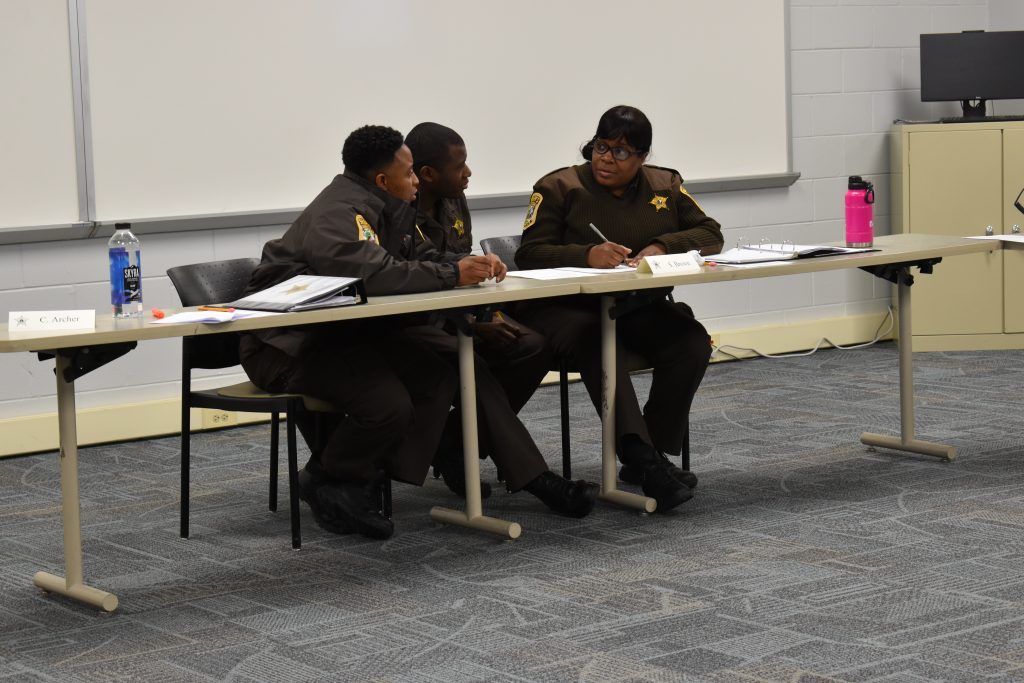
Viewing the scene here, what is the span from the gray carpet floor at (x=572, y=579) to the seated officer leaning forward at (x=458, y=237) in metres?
0.33

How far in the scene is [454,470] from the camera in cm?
397

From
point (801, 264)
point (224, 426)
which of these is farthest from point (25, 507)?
point (801, 264)

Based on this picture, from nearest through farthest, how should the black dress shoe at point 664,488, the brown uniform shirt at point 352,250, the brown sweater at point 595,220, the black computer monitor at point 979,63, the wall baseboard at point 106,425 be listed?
the brown uniform shirt at point 352,250 < the black dress shoe at point 664,488 < the brown sweater at point 595,220 < the wall baseboard at point 106,425 < the black computer monitor at point 979,63

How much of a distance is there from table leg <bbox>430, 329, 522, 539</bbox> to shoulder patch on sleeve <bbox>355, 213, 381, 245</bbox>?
1.05ft

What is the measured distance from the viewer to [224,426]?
17.1 feet

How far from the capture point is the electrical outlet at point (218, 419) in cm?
515

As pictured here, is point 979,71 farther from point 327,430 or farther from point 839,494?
point 327,430

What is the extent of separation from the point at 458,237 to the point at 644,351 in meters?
0.63

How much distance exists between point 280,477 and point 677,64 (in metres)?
2.88

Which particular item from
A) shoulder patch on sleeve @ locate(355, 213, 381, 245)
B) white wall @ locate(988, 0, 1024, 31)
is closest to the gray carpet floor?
shoulder patch on sleeve @ locate(355, 213, 381, 245)

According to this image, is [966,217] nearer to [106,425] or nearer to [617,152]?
[617,152]

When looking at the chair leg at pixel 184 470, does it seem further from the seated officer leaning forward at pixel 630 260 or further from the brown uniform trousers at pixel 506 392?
the seated officer leaning forward at pixel 630 260

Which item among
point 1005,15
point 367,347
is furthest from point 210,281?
point 1005,15

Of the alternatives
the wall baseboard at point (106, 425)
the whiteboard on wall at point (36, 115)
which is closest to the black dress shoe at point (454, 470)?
the wall baseboard at point (106, 425)
